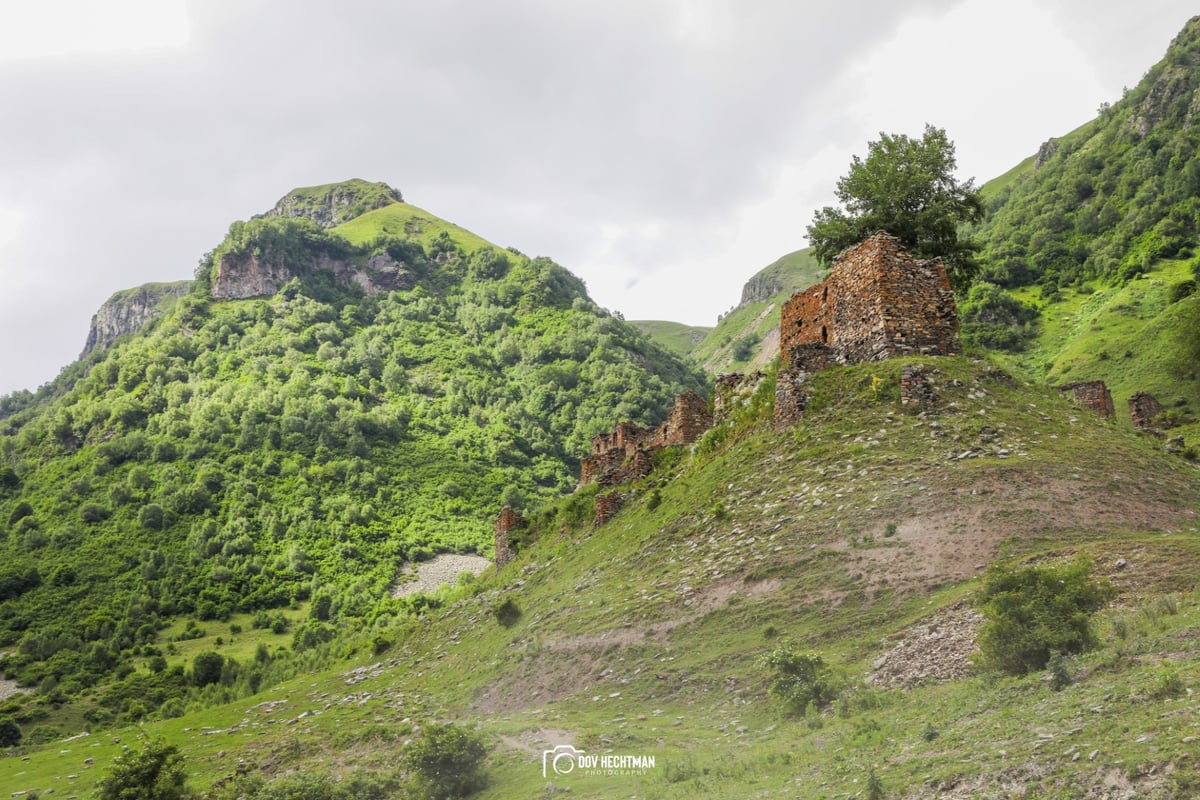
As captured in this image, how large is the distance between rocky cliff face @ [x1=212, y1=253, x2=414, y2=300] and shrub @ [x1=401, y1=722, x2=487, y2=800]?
18462 centimetres

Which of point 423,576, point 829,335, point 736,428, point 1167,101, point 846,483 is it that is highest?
point 1167,101

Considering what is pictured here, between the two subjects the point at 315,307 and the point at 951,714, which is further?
the point at 315,307

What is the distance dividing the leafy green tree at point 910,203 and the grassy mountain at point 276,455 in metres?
34.2

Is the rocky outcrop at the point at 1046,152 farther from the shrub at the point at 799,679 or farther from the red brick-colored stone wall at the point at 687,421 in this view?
the shrub at the point at 799,679

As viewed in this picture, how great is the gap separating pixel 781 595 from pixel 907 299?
10398 millimetres

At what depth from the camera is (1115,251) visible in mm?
102125

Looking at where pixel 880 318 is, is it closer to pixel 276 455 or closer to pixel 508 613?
pixel 508 613

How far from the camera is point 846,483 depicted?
1519 cm

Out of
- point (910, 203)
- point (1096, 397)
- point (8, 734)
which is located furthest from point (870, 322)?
point (8, 734)

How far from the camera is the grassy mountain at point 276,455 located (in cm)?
7788

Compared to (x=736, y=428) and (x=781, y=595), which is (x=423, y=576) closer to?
(x=736, y=428)

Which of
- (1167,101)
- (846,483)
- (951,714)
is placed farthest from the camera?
(1167,101)

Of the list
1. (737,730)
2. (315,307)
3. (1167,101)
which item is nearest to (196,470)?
(315,307)

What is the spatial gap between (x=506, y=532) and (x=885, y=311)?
60.8 ft
